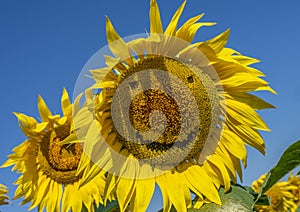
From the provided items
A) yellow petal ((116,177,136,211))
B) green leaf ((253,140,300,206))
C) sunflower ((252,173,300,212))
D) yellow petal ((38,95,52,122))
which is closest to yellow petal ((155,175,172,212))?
yellow petal ((116,177,136,211))

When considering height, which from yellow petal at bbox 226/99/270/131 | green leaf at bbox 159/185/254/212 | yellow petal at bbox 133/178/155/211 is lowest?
green leaf at bbox 159/185/254/212

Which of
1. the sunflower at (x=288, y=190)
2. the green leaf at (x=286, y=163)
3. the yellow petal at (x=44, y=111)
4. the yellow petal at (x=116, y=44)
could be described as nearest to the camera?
the green leaf at (x=286, y=163)

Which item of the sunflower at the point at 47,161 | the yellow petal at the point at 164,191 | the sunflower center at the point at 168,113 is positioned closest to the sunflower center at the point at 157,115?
the sunflower center at the point at 168,113

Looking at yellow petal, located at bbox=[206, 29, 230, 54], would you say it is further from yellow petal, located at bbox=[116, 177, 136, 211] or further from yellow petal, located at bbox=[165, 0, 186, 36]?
yellow petal, located at bbox=[116, 177, 136, 211]

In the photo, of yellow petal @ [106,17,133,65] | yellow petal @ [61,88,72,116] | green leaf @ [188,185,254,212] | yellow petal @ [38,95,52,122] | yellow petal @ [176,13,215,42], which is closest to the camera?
green leaf @ [188,185,254,212]

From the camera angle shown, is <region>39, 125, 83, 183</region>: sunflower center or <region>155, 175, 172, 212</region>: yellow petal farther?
<region>39, 125, 83, 183</region>: sunflower center

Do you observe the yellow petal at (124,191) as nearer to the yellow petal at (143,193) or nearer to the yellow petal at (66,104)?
the yellow petal at (143,193)

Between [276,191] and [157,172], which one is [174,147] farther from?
[276,191]
